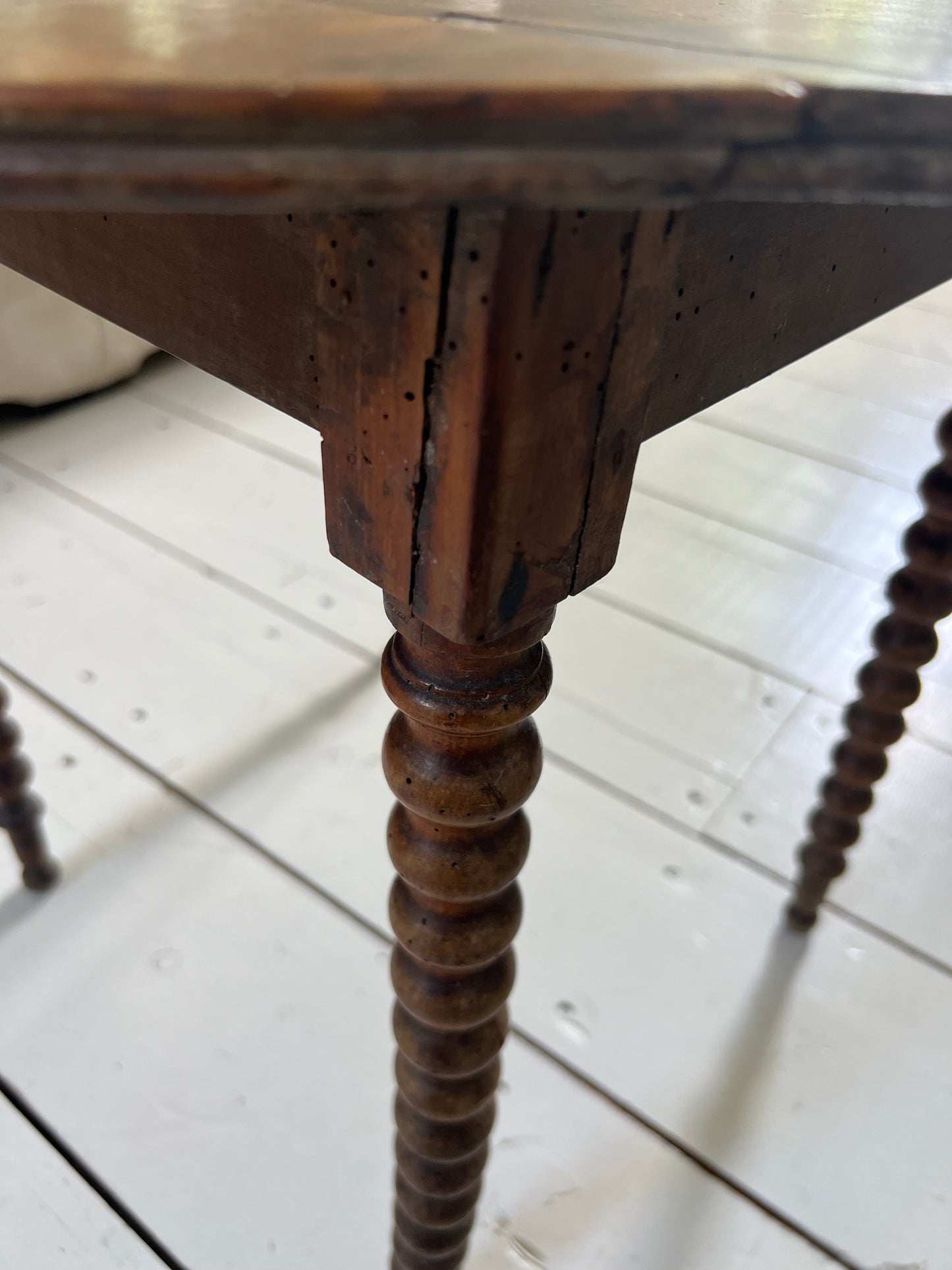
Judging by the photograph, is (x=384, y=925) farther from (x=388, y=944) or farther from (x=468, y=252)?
(x=468, y=252)

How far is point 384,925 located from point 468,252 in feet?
1.96

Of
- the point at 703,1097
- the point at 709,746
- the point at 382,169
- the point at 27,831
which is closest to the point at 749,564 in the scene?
the point at 709,746

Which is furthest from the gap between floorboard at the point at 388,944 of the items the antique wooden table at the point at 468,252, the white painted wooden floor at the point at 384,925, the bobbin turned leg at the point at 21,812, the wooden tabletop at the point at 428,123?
the wooden tabletop at the point at 428,123

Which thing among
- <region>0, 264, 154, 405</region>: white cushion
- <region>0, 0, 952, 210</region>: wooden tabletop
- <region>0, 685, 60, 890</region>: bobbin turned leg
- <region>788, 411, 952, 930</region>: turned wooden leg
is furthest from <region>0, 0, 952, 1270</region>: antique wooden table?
<region>0, 264, 154, 405</region>: white cushion

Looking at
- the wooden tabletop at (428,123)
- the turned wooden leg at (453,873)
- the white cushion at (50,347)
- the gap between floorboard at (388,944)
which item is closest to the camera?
the wooden tabletop at (428,123)

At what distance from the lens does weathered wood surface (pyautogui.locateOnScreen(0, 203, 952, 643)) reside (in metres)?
0.20

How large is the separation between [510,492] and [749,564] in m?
0.95

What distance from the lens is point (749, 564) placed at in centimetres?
113

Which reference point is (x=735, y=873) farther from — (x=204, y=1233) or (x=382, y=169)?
(x=382, y=169)

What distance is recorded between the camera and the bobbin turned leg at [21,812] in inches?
25.3

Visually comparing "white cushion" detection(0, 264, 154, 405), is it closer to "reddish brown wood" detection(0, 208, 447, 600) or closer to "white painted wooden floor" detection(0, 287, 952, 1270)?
"white painted wooden floor" detection(0, 287, 952, 1270)

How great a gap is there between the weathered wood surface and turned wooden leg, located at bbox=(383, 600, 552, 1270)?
4 cm

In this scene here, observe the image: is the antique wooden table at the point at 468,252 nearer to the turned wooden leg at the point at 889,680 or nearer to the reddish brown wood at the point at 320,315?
the reddish brown wood at the point at 320,315

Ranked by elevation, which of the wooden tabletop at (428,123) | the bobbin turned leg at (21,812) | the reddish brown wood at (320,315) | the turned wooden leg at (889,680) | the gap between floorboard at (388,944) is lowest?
the gap between floorboard at (388,944)
